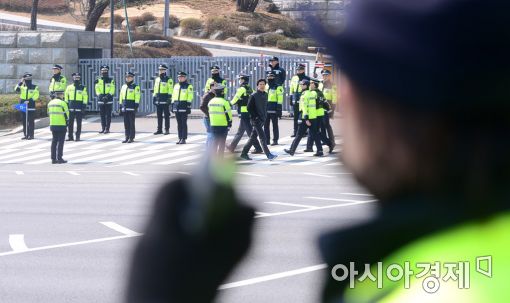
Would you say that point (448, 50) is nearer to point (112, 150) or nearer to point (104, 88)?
point (112, 150)

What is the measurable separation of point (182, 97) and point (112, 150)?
1977 mm

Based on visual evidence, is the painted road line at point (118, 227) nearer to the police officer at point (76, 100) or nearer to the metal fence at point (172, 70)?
the police officer at point (76, 100)

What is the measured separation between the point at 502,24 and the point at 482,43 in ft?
0.07

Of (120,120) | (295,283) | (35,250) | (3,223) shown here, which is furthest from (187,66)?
(295,283)

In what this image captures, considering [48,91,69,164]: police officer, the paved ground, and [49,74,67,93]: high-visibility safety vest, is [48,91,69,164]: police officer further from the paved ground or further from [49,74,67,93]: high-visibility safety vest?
[49,74,67,93]: high-visibility safety vest

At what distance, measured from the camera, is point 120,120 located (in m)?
30.6

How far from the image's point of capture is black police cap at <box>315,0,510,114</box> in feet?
2.83

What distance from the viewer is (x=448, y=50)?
873 millimetres

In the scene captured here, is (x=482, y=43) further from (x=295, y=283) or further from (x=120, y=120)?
(x=120, y=120)

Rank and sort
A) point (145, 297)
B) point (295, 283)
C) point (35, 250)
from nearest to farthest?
point (145, 297)
point (295, 283)
point (35, 250)

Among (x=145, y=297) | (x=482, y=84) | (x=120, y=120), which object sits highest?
(x=482, y=84)

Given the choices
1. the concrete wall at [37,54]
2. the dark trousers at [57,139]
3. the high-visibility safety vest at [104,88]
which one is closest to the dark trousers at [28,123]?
the high-visibility safety vest at [104,88]

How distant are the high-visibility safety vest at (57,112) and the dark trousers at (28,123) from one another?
13.9 ft

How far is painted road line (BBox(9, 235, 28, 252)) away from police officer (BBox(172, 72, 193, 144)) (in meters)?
13.6
